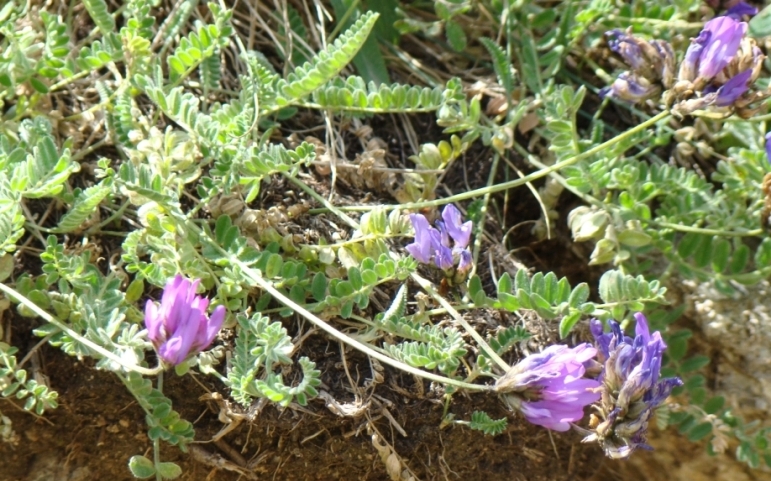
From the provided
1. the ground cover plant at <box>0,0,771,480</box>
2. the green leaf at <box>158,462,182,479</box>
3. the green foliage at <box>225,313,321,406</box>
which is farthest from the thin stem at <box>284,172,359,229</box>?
the green leaf at <box>158,462,182,479</box>

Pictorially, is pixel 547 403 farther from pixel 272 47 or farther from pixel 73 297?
pixel 272 47

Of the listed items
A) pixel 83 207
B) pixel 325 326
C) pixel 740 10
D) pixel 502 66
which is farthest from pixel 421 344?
pixel 740 10

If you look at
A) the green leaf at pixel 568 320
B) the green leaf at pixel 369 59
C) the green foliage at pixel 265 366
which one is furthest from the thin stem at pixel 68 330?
the green leaf at pixel 369 59

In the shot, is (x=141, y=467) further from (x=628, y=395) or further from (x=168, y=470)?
(x=628, y=395)

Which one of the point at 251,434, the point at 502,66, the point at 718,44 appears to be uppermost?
the point at 718,44

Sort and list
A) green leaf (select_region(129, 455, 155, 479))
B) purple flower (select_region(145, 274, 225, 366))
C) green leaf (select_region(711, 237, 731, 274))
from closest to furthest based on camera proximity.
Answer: purple flower (select_region(145, 274, 225, 366)) < green leaf (select_region(129, 455, 155, 479)) < green leaf (select_region(711, 237, 731, 274))

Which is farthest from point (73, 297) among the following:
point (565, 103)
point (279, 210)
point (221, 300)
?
point (565, 103)

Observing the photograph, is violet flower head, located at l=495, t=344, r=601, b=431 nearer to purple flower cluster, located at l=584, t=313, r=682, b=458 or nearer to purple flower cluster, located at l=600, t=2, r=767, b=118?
purple flower cluster, located at l=584, t=313, r=682, b=458
